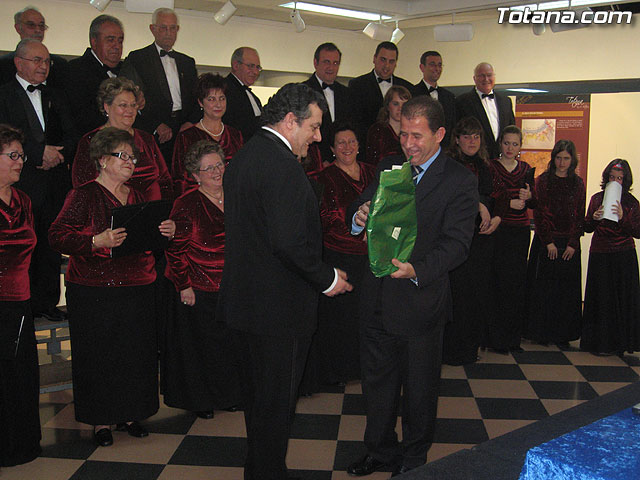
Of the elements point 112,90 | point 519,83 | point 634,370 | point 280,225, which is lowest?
point 634,370

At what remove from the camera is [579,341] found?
5.79 meters

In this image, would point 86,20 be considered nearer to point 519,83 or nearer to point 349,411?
point 519,83

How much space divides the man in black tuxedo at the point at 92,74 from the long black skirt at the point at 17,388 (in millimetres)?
1690

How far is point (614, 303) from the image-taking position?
543 cm

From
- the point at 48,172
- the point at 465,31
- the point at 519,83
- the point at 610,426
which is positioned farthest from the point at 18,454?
the point at 519,83

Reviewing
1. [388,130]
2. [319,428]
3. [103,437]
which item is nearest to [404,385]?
[319,428]

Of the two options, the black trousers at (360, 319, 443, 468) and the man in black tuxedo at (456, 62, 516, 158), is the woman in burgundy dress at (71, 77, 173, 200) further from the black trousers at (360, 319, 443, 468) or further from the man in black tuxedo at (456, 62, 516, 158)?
the man in black tuxedo at (456, 62, 516, 158)

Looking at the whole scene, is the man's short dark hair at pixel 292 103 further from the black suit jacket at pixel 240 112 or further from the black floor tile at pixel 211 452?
the black suit jacket at pixel 240 112

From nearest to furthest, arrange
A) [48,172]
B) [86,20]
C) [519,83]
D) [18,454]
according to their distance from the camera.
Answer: [18,454]
[48,172]
[86,20]
[519,83]

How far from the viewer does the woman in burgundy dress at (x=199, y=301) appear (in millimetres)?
3721

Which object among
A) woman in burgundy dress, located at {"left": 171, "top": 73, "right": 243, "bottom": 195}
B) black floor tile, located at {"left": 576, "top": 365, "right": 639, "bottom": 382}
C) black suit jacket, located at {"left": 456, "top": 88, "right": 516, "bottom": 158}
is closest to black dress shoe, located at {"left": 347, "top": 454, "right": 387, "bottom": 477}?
woman in burgundy dress, located at {"left": 171, "top": 73, "right": 243, "bottom": 195}

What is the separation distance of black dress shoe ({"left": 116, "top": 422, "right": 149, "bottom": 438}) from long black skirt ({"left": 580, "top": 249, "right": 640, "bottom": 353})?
3.56 m

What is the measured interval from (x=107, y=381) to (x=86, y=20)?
6.31 m

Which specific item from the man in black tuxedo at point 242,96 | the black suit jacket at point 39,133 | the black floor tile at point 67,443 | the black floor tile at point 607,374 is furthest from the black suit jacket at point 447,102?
the black floor tile at point 67,443
